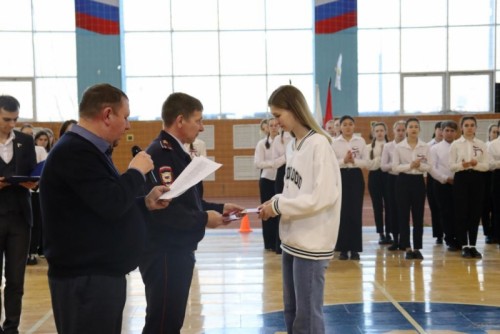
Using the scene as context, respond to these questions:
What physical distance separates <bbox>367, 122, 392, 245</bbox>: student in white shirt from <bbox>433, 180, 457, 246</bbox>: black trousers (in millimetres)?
701

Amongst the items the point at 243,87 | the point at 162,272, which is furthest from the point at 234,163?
the point at 162,272

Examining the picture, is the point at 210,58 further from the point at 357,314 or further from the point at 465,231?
the point at 357,314

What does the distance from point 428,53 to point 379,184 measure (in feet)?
27.7

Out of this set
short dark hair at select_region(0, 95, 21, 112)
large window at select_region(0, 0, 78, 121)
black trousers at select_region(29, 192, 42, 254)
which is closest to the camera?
short dark hair at select_region(0, 95, 21, 112)

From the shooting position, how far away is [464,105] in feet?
53.5

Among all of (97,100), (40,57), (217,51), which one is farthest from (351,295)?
(40,57)

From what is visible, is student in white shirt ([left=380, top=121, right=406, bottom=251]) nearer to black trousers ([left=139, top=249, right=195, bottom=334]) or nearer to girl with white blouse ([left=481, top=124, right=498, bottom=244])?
girl with white blouse ([left=481, top=124, right=498, bottom=244])

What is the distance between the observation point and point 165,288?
2.94 m

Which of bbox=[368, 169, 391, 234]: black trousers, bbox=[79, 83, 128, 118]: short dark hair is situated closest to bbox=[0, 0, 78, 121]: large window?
bbox=[368, 169, 391, 234]: black trousers

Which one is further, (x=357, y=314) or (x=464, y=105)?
(x=464, y=105)

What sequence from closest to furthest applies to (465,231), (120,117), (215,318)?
(120,117), (215,318), (465,231)

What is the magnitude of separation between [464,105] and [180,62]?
7.59m

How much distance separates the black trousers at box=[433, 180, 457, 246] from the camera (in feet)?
26.7

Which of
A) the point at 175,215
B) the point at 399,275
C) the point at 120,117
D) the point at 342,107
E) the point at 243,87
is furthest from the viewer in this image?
the point at 243,87
